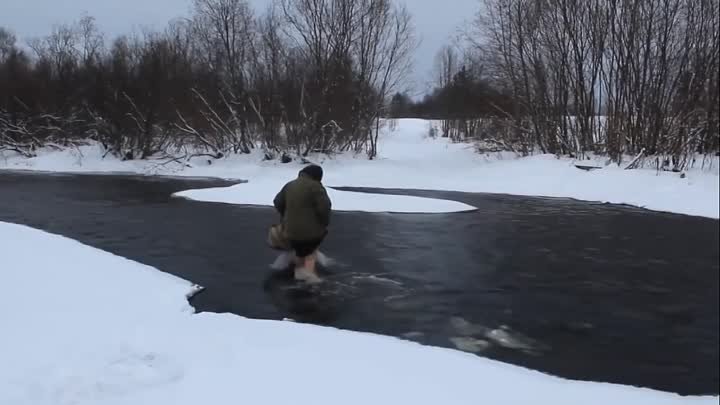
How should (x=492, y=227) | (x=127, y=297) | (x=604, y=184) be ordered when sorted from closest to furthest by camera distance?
(x=127, y=297) < (x=492, y=227) < (x=604, y=184)

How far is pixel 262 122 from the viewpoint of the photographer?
31.9 m

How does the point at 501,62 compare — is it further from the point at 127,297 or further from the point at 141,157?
the point at 127,297

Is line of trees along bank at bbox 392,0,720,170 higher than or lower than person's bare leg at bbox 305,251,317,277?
higher

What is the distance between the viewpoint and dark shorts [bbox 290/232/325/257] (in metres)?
7.98

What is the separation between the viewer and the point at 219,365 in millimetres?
4977

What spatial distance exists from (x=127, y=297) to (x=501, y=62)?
28.3 metres

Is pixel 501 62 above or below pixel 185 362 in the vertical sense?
above

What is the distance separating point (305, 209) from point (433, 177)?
63.2 ft

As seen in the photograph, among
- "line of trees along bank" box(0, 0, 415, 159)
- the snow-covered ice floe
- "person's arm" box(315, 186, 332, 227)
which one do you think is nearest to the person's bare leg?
"person's arm" box(315, 186, 332, 227)

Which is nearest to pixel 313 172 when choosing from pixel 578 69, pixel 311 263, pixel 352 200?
pixel 311 263

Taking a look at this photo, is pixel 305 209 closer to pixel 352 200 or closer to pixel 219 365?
pixel 219 365

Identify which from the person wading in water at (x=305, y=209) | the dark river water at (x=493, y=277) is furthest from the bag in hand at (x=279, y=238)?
the dark river water at (x=493, y=277)

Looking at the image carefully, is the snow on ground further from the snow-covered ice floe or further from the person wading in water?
the snow-covered ice floe

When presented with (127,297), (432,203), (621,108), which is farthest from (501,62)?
(127,297)
